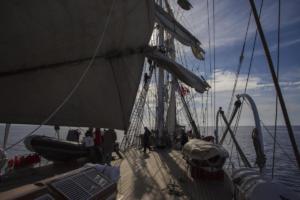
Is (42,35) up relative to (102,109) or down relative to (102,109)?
up

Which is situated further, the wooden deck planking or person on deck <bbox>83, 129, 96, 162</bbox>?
person on deck <bbox>83, 129, 96, 162</bbox>

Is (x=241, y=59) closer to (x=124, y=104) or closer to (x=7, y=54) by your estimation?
(x=124, y=104)

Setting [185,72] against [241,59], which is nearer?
[241,59]

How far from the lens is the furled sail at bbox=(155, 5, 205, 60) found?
62.3 ft

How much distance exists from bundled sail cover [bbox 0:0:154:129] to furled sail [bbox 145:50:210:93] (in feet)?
13.3

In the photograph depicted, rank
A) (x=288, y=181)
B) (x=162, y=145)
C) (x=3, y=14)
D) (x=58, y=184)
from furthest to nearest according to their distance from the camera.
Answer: (x=288, y=181), (x=162, y=145), (x=3, y=14), (x=58, y=184)

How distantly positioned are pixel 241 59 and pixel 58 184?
7141mm

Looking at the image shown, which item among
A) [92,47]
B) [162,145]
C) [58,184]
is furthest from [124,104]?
[162,145]

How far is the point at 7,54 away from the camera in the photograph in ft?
12.5

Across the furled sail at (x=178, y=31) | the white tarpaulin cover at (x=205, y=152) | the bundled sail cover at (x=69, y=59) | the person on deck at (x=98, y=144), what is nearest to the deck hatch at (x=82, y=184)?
the bundled sail cover at (x=69, y=59)

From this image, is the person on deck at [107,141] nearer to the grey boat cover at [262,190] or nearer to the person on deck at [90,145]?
the person on deck at [90,145]

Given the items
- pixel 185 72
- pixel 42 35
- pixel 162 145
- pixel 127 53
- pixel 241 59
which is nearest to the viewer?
pixel 42 35

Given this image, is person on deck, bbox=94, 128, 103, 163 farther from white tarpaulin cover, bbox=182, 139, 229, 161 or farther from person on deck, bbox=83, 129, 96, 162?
white tarpaulin cover, bbox=182, 139, 229, 161

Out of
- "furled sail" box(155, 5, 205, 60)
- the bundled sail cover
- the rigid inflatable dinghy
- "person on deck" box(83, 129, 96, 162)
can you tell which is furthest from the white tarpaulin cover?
"furled sail" box(155, 5, 205, 60)
